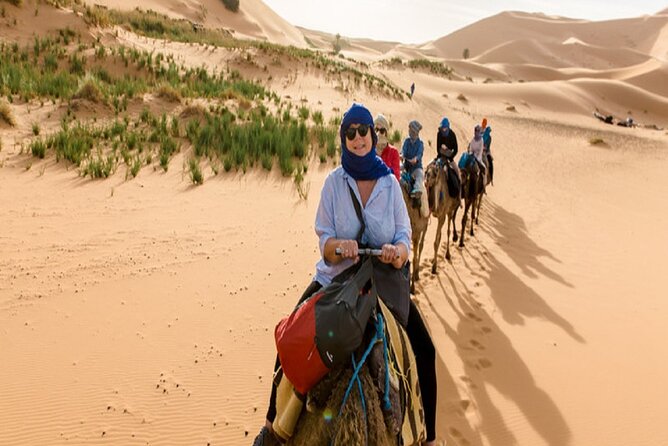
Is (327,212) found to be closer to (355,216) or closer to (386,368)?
(355,216)

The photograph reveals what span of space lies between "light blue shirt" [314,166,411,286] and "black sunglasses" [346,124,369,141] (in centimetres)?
21

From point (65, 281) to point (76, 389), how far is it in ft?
6.07

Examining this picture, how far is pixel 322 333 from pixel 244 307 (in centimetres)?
351

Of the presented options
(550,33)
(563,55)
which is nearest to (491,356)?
(563,55)

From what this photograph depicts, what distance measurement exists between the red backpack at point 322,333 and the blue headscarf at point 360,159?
795mm

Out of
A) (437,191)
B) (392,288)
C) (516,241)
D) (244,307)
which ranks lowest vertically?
(244,307)

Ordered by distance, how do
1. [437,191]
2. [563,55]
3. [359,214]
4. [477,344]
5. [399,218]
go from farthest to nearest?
[563,55] → [437,191] → [477,344] → [399,218] → [359,214]

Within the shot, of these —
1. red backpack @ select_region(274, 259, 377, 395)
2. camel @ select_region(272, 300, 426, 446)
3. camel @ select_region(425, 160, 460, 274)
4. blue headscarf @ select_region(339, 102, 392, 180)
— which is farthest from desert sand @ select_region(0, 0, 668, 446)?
blue headscarf @ select_region(339, 102, 392, 180)

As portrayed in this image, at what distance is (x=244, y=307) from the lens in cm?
491

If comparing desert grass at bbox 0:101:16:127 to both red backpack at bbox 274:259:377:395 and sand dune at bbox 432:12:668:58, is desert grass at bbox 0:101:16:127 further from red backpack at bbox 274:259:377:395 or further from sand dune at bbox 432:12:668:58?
sand dune at bbox 432:12:668:58

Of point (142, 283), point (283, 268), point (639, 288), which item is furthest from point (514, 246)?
point (142, 283)

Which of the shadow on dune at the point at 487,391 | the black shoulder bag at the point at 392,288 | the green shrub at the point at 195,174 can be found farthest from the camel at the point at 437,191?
the green shrub at the point at 195,174

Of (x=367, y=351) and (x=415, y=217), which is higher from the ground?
(x=367, y=351)

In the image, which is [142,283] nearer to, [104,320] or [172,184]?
[104,320]
